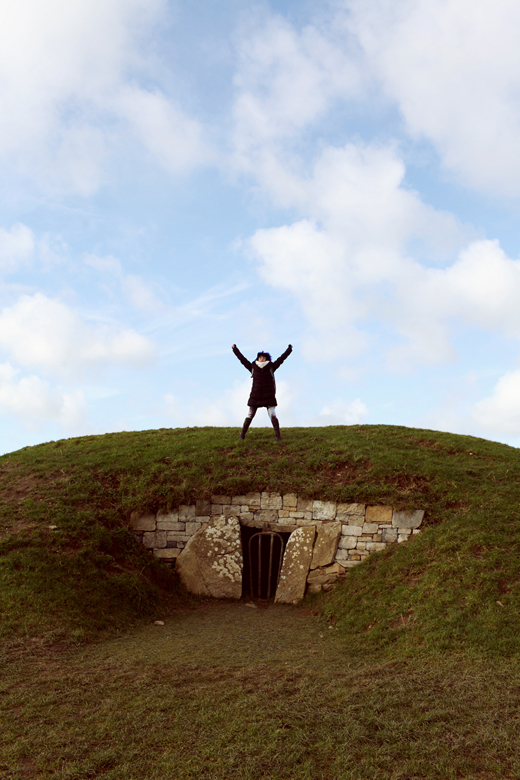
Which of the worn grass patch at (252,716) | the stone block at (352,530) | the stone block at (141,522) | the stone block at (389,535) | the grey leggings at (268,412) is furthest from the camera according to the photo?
the grey leggings at (268,412)

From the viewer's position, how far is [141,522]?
12.6 meters

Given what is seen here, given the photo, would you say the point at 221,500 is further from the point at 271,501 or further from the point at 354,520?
the point at 354,520

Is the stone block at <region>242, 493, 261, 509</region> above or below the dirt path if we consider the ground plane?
above

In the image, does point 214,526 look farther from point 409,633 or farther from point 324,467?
point 409,633

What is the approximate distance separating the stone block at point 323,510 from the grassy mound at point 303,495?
271 millimetres

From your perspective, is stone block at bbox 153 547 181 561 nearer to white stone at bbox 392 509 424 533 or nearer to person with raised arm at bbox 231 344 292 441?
person with raised arm at bbox 231 344 292 441

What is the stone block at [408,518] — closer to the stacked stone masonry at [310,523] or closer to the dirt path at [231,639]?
the stacked stone masonry at [310,523]

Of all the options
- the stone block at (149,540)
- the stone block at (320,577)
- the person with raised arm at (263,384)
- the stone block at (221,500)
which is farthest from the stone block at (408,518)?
the stone block at (149,540)

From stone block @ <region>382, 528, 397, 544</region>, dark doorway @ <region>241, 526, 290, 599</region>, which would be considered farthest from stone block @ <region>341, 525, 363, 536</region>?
dark doorway @ <region>241, 526, 290, 599</region>

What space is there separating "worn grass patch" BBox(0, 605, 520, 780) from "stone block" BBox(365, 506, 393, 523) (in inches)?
162

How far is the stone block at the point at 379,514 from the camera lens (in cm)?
1198

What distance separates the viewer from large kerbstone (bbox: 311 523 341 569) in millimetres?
11789

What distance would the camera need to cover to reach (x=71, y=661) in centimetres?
759

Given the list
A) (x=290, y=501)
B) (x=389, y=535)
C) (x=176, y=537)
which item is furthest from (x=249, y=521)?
(x=389, y=535)
